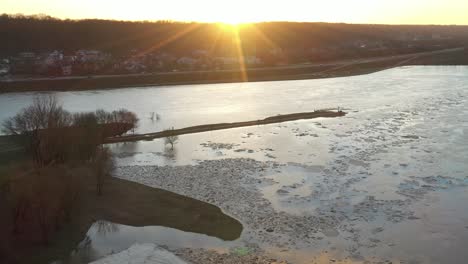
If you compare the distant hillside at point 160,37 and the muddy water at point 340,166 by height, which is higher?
the distant hillside at point 160,37

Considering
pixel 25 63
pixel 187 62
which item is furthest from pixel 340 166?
pixel 25 63

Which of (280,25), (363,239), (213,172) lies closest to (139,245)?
(363,239)

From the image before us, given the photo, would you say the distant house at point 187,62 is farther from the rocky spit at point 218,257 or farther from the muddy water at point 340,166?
the rocky spit at point 218,257

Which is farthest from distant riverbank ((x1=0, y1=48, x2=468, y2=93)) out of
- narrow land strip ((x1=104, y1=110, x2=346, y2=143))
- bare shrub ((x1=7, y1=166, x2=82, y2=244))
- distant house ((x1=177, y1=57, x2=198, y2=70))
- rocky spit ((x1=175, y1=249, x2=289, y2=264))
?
rocky spit ((x1=175, y1=249, x2=289, y2=264))

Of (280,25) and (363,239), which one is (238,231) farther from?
(280,25)

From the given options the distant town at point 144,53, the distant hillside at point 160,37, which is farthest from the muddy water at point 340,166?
the distant hillside at point 160,37

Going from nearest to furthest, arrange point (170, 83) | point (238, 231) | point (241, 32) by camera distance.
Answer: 1. point (238, 231)
2. point (170, 83)
3. point (241, 32)

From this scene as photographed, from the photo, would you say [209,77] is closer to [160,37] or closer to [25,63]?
[25,63]
